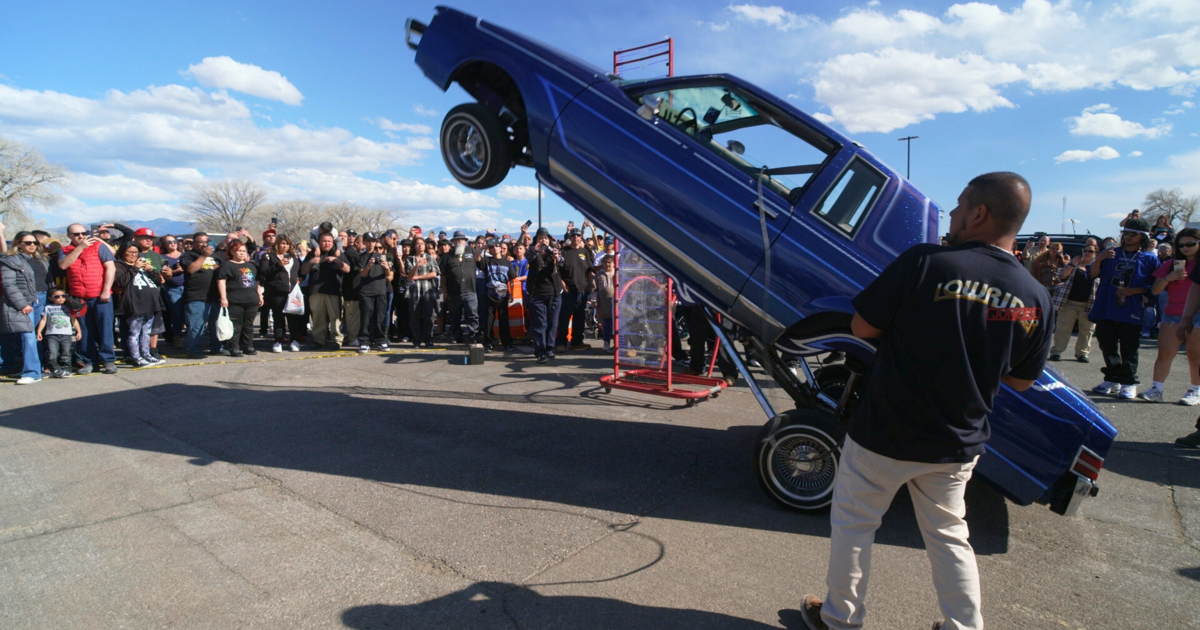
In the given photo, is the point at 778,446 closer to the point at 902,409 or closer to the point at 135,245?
the point at 902,409

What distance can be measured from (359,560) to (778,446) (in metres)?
2.44

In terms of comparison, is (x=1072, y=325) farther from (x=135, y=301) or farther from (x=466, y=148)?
(x=135, y=301)

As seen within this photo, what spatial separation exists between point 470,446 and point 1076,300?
32.8ft

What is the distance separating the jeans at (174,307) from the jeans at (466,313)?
417cm

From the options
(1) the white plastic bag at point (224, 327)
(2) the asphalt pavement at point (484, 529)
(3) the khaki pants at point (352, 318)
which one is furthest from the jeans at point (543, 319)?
(1) the white plastic bag at point (224, 327)

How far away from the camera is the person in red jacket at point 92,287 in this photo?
24.4 feet

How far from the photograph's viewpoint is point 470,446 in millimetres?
4844

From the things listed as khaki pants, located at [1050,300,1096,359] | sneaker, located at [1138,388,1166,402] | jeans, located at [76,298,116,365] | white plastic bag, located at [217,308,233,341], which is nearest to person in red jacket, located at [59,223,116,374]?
jeans, located at [76,298,116,365]

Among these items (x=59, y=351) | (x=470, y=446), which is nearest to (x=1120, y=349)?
(x=470, y=446)

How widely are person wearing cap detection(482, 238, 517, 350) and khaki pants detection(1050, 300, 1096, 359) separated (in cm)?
920

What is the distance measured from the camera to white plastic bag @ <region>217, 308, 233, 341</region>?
872cm

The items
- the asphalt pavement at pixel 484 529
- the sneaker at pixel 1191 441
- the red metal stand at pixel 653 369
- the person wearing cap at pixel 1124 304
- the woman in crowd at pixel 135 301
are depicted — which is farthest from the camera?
the woman in crowd at pixel 135 301

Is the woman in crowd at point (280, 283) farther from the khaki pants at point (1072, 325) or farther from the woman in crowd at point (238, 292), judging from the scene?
the khaki pants at point (1072, 325)

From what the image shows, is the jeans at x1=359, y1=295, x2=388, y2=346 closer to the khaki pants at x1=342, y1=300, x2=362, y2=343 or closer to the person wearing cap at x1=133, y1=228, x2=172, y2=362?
the khaki pants at x1=342, y1=300, x2=362, y2=343
